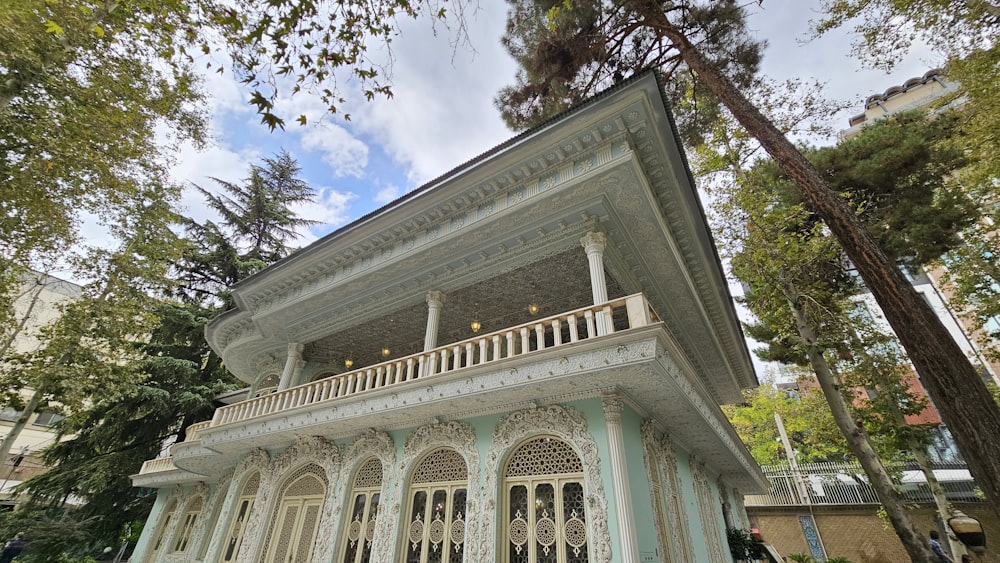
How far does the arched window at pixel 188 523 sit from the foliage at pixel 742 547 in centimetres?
1619

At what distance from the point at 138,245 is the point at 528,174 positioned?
40.0 ft

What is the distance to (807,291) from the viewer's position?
11.3 m

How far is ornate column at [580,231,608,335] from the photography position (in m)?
6.56

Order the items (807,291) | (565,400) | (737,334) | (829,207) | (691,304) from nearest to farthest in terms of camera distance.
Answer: (829,207), (565,400), (691,304), (807,291), (737,334)

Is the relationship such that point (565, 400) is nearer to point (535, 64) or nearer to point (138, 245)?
point (535, 64)

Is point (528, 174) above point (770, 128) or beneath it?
beneath

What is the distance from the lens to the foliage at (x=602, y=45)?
10.9m

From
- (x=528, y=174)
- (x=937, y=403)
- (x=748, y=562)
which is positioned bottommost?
(x=748, y=562)

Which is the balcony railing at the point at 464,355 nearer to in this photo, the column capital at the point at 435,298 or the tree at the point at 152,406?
the column capital at the point at 435,298

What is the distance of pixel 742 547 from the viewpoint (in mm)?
11125

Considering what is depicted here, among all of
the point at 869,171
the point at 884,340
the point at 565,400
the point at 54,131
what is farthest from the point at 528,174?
the point at 869,171

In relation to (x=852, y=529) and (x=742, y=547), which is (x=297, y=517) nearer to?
(x=742, y=547)

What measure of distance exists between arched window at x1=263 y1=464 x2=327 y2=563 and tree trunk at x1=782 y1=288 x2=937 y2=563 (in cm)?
1242

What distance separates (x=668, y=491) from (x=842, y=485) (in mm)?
16333
